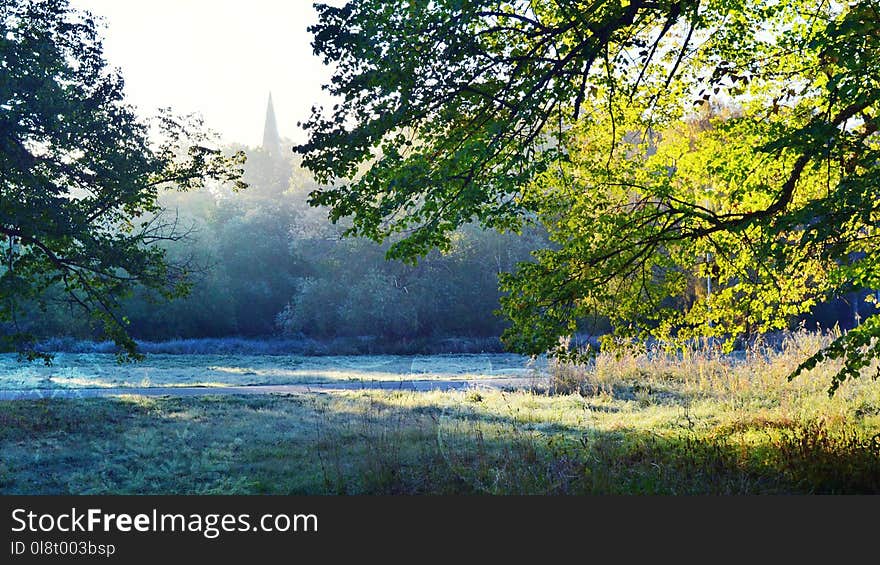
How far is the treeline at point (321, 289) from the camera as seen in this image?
113 feet

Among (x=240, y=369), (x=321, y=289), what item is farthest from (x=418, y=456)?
(x=321, y=289)

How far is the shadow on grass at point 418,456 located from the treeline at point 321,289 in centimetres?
2237

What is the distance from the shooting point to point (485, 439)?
934 cm

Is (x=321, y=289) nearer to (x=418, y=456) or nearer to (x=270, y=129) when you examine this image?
(x=418, y=456)

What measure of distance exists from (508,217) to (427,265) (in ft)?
91.2

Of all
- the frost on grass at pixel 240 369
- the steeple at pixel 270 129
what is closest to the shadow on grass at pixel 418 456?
the frost on grass at pixel 240 369

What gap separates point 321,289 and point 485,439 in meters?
26.6

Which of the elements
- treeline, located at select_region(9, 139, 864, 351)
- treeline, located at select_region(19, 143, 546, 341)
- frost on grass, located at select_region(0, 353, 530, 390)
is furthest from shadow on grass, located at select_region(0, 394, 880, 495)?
treeline, located at select_region(19, 143, 546, 341)

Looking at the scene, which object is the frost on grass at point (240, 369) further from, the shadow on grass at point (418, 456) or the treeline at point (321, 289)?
the shadow on grass at point (418, 456)

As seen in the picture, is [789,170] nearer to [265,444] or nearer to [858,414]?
[858,414]

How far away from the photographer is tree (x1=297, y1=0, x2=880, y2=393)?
6.65 meters

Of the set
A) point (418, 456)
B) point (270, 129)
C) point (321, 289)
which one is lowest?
point (418, 456)

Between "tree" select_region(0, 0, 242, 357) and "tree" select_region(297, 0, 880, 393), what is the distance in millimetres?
4256

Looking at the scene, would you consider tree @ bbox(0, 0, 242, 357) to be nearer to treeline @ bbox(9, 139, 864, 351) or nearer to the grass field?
the grass field
